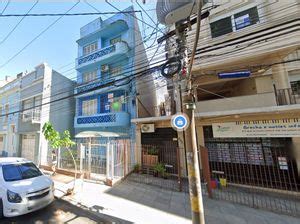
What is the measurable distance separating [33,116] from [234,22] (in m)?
16.1

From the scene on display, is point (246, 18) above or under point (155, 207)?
above

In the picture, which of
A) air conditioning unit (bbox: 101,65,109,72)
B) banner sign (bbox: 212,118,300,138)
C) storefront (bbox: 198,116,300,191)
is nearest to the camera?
banner sign (bbox: 212,118,300,138)

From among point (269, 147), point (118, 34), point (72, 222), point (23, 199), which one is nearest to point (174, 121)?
point (72, 222)

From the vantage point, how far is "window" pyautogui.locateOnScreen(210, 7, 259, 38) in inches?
300

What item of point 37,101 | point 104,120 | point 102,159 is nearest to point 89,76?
point 104,120

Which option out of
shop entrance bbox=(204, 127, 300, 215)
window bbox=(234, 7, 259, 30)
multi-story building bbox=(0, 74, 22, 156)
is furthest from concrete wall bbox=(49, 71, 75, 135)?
window bbox=(234, 7, 259, 30)

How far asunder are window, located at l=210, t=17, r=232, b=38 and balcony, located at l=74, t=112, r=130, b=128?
25.0ft

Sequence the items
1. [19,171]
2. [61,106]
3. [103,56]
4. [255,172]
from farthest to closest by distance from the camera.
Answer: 1. [61,106]
2. [103,56]
3. [255,172]
4. [19,171]

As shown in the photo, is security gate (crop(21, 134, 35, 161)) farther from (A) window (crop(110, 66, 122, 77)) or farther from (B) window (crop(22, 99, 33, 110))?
(A) window (crop(110, 66, 122, 77))

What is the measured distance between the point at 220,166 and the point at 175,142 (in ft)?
8.62

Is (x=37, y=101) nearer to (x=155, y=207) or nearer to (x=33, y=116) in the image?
(x=33, y=116)

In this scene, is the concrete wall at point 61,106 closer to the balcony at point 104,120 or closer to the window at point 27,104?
the balcony at point 104,120

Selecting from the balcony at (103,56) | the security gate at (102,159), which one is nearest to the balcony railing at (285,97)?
the security gate at (102,159)

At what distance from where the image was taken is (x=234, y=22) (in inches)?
316
